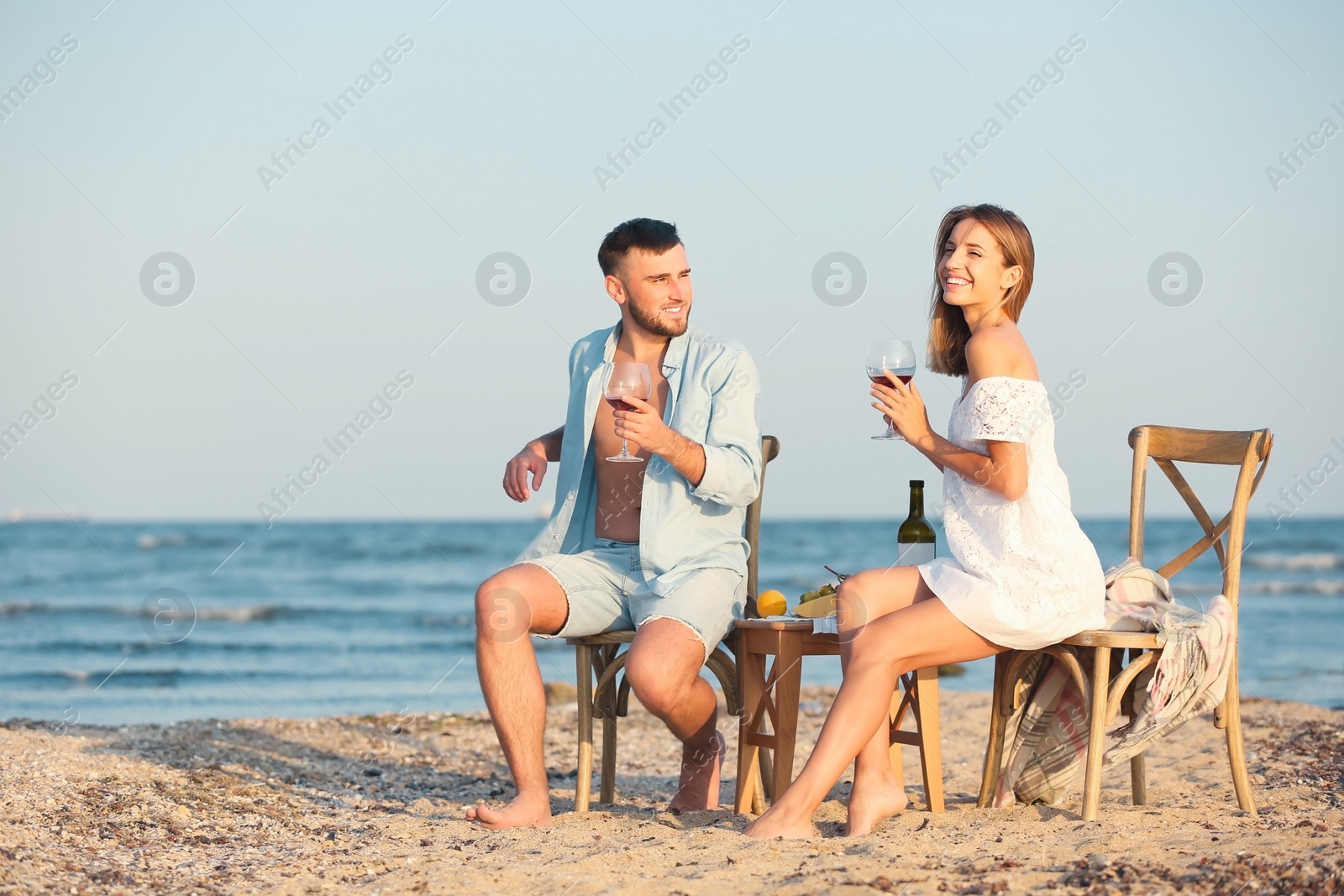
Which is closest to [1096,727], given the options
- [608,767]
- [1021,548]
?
[1021,548]

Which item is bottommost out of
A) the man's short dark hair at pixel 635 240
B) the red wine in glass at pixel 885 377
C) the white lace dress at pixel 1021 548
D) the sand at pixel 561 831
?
the sand at pixel 561 831

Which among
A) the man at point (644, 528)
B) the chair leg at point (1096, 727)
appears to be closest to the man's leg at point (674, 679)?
the man at point (644, 528)

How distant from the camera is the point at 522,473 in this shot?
408 centimetres

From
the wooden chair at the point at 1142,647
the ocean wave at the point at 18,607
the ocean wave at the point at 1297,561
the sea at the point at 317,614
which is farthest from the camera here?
the ocean wave at the point at 1297,561

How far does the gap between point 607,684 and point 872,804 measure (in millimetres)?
974

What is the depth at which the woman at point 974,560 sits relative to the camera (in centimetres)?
330

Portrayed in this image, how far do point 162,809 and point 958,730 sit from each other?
12.9ft

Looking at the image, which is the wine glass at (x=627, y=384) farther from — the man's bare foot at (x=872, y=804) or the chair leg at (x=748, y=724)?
the man's bare foot at (x=872, y=804)

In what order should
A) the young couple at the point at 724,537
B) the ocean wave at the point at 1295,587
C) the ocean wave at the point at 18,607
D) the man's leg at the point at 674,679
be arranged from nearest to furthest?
the young couple at the point at 724,537, the man's leg at the point at 674,679, the ocean wave at the point at 18,607, the ocean wave at the point at 1295,587

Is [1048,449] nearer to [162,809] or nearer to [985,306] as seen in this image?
[985,306]

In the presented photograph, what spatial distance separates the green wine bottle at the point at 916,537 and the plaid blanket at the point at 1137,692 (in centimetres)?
45

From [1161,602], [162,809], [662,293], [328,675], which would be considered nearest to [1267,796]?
[1161,602]

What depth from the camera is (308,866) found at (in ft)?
10.8

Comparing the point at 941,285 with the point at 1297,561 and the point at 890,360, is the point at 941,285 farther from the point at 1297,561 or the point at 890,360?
the point at 1297,561
